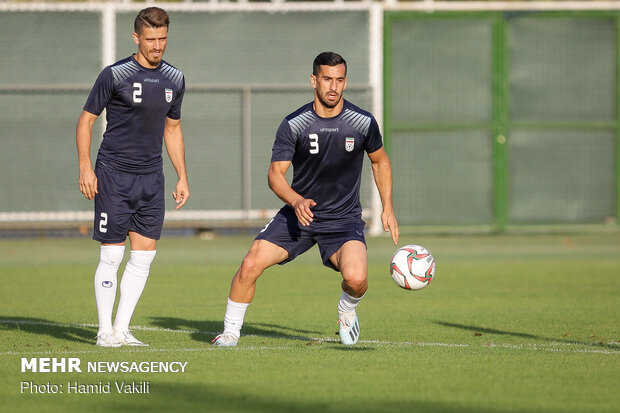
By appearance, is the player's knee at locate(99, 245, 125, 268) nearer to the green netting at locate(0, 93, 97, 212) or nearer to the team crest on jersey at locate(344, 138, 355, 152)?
the team crest on jersey at locate(344, 138, 355, 152)

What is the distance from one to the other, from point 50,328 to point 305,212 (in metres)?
3.17

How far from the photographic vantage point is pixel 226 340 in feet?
29.6

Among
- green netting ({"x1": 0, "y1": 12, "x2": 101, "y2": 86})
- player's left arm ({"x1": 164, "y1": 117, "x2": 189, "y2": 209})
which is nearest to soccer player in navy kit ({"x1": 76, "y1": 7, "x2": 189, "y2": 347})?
player's left arm ({"x1": 164, "y1": 117, "x2": 189, "y2": 209})

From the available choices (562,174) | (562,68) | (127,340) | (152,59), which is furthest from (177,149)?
(562,68)

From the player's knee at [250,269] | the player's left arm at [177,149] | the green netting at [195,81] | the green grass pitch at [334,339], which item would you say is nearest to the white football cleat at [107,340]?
the green grass pitch at [334,339]

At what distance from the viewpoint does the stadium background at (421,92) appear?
854 inches

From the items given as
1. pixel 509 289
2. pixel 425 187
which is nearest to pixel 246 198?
pixel 425 187

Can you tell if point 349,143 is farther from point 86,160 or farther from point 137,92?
point 86,160

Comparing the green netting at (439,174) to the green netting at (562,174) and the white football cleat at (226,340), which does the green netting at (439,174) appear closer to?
the green netting at (562,174)

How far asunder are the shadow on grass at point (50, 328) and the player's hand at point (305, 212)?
2.18 m

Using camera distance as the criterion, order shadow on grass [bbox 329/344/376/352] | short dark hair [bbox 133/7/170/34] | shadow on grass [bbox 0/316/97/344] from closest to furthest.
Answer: short dark hair [bbox 133/7/170/34] → shadow on grass [bbox 329/344/376/352] → shadow on grass [bbox 0/316/97/344]

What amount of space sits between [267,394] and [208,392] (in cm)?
37

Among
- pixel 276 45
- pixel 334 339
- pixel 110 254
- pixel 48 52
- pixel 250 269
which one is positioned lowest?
pixel 334 339

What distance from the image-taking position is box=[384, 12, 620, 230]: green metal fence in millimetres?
21844
